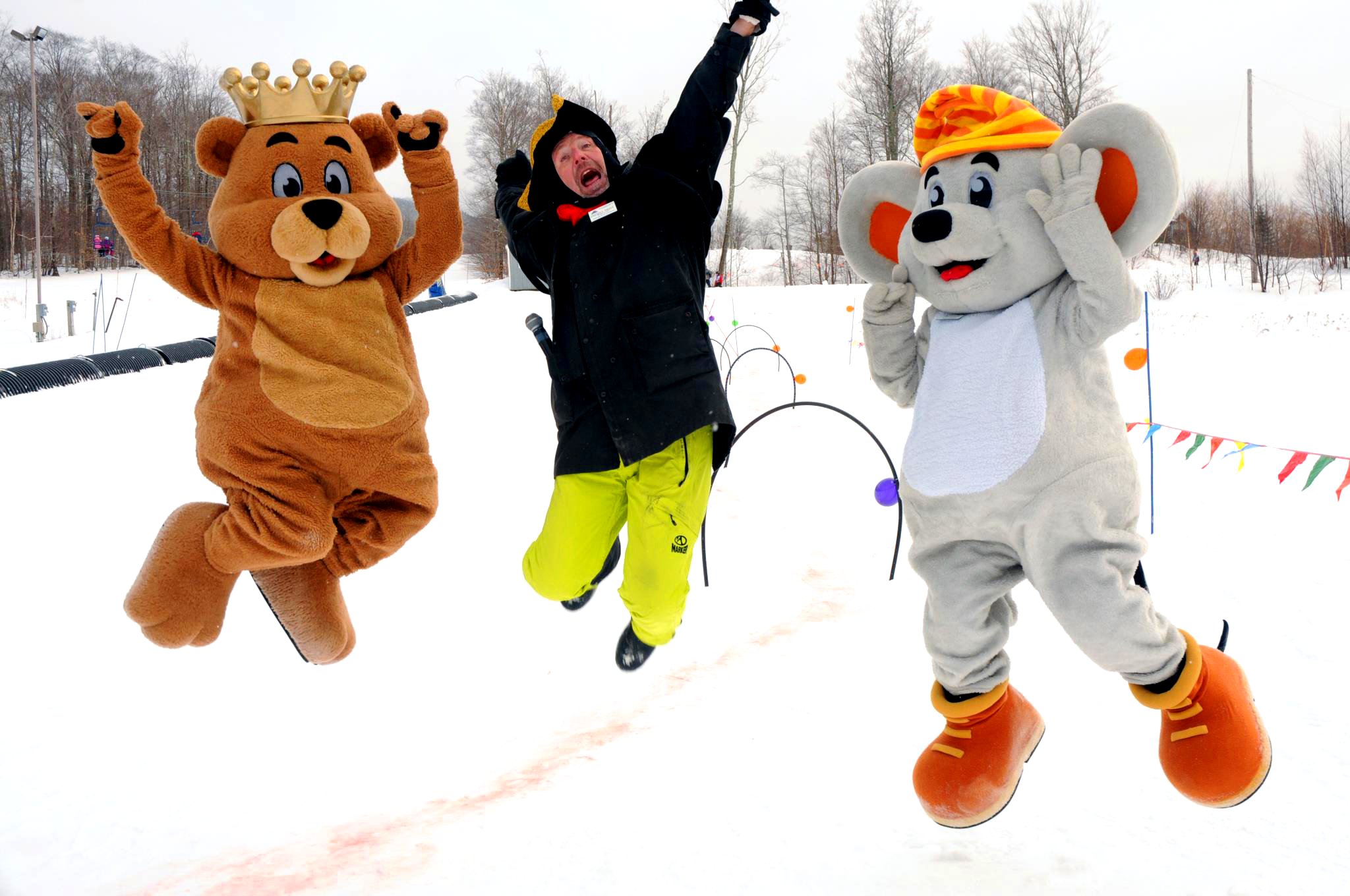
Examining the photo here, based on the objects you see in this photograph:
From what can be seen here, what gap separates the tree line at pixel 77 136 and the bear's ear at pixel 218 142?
1851 millimetres

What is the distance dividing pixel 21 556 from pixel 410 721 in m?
1.70

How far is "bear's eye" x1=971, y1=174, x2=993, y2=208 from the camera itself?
6.69 feet

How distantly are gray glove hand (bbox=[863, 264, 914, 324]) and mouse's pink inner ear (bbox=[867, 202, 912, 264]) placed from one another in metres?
0.11

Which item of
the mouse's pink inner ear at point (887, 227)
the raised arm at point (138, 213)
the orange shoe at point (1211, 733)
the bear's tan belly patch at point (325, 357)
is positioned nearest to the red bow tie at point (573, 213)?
the bear's tan belly patch at point (325, 357)

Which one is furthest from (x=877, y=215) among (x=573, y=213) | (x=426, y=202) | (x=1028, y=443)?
(x=426, y=202)

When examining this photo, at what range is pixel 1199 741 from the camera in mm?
1928

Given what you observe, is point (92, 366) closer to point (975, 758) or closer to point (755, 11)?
point (755, 11)

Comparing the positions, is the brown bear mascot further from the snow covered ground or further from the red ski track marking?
the snow covered ground

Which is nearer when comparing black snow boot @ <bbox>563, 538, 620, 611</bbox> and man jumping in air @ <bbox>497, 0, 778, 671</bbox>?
man jumping in air @ <bbox>497, 0, 778, 671</bbox>

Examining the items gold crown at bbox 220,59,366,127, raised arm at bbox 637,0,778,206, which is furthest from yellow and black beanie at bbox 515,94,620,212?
gold crown at bbox 220,59,366,127

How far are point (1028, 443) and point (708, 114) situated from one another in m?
1.28

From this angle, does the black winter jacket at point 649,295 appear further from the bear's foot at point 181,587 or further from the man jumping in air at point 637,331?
the bear's foot at point 181,587

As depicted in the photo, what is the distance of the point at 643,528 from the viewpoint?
2.68 metres

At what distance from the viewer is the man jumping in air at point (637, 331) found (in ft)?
8.25
